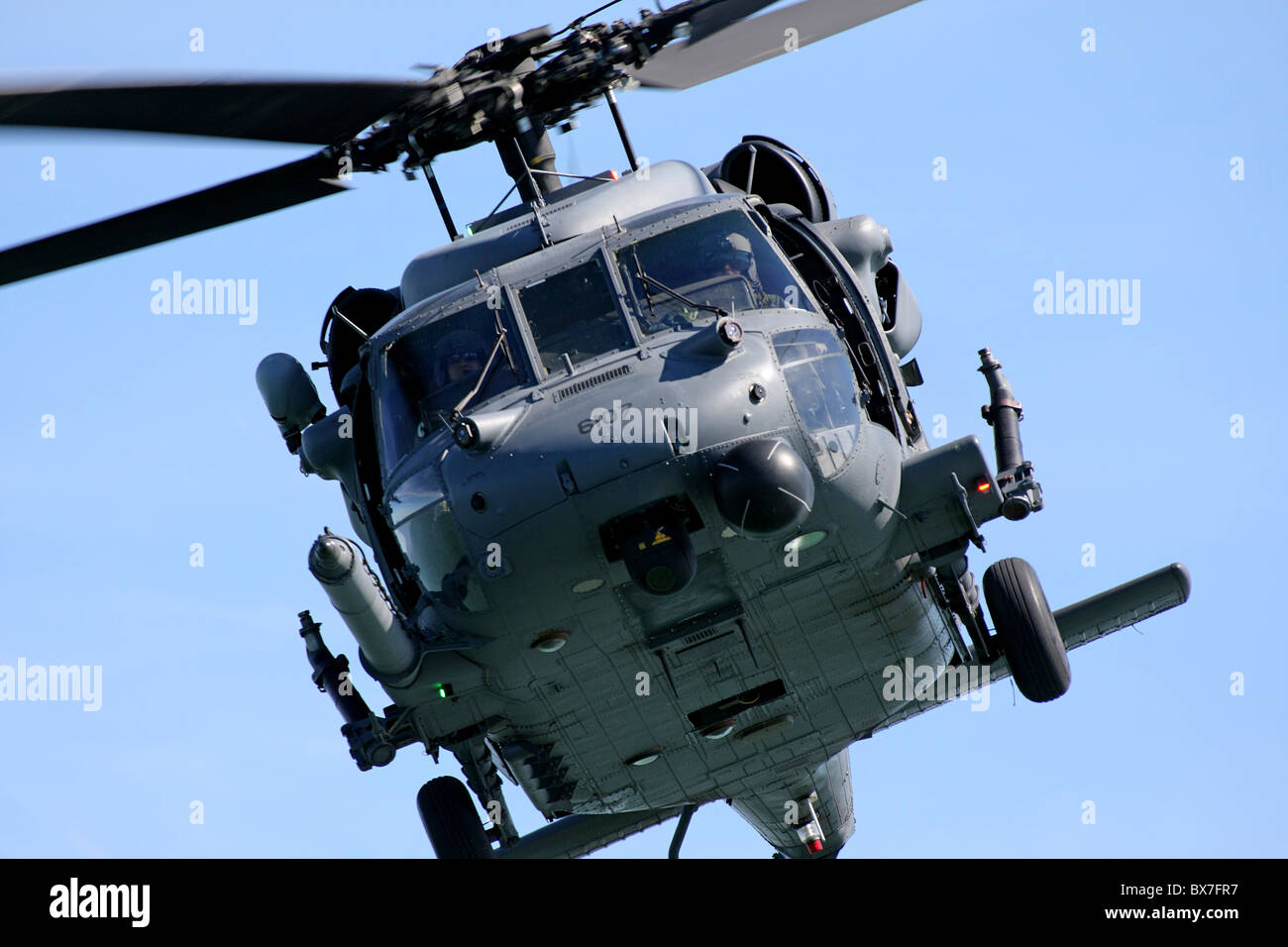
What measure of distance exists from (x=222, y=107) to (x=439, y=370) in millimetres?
2675

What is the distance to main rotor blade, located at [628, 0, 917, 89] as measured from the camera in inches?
601

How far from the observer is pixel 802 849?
18984 mm

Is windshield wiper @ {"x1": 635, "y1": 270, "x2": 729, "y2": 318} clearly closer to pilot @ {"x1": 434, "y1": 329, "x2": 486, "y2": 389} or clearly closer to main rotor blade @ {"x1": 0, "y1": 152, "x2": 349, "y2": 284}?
pilot @ {"x1": 434, "y1": 329, "x2": 486, "y2": 389}

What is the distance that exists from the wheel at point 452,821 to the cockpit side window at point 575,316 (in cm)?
369

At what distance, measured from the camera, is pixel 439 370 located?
14.2 m

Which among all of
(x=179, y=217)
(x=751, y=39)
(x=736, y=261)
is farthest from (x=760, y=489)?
(x=179, y=217)

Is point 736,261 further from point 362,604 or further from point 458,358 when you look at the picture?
point 362,604

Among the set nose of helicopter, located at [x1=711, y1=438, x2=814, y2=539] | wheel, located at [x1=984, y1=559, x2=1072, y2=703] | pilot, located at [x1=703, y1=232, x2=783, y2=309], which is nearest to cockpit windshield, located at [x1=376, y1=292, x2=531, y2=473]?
pilot, located at [x1=703, y1=232, x2=783, y2=309]

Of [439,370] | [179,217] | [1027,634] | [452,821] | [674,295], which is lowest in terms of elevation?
[452,821]

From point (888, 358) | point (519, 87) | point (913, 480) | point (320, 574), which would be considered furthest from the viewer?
point (519, 87)
